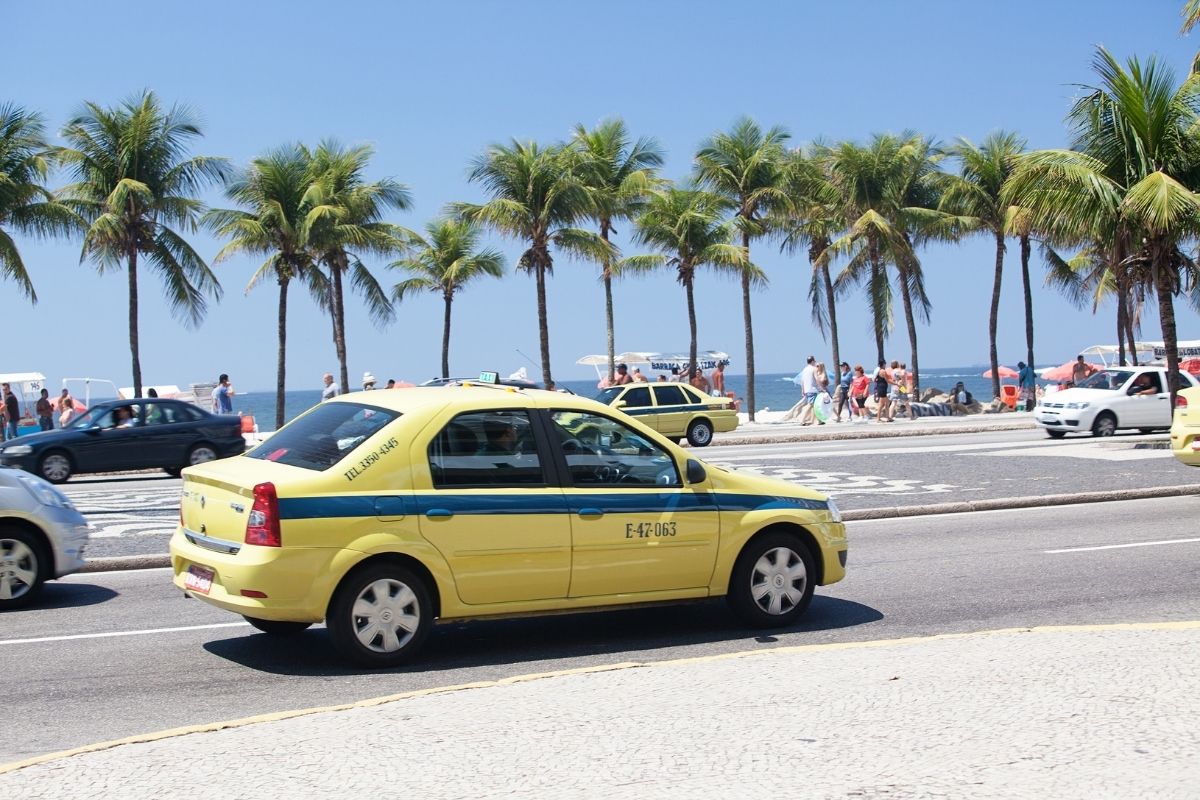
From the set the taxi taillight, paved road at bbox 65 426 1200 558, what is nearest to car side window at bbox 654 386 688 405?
paved road at bbox 65 426 1200 558

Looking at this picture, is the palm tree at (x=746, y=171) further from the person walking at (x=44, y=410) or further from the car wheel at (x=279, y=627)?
the car wheel at (x=279, y=627)

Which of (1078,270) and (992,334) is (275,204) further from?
(1078,270)

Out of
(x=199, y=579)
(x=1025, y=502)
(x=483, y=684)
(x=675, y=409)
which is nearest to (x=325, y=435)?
(x=199, y=579)

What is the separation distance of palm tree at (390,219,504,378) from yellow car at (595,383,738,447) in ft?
67.3

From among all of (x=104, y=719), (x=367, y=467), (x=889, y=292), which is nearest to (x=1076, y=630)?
(x=367, y=467)

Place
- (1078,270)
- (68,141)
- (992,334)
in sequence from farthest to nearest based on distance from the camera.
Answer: (1078,270) → (992,334) → (68,141)

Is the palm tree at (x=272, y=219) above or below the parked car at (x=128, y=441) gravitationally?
above

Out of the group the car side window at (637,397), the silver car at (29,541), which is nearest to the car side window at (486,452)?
the silver car at (29,541)

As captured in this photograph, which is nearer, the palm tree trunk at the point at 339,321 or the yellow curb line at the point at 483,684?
the yellow curb line at the point at 483,684

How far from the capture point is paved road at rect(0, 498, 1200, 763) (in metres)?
6.68

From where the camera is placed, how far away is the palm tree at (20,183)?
2833 cm

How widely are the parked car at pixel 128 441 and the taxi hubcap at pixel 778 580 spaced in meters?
15.3

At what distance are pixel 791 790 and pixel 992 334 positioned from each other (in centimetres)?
5009

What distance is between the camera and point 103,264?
3644 cm
